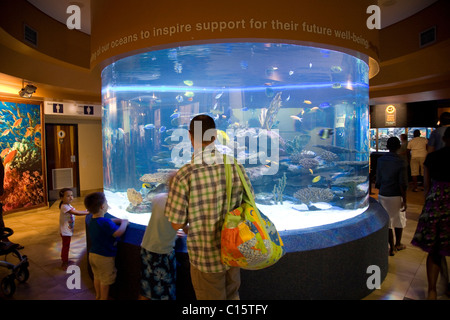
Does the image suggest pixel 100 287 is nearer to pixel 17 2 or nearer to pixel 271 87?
pixel 271 87

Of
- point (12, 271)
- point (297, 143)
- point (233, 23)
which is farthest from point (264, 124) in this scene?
point (12, 271)

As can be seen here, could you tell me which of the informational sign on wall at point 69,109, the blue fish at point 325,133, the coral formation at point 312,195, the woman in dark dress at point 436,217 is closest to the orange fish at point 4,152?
the informational sign on wall at point 69,109

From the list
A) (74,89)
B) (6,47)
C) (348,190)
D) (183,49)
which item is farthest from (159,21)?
(74,89)

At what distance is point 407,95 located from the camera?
8.70m

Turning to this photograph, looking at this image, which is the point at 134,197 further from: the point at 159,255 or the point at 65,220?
the point at 159,255

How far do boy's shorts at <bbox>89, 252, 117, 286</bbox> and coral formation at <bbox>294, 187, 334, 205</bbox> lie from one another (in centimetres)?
219

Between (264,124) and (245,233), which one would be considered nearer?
(245,233)

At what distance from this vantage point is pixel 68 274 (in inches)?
154

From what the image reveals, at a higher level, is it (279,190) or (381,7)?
(381,7)

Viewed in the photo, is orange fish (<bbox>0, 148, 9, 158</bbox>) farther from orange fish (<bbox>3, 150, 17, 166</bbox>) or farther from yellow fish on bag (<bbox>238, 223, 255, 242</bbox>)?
yellow fish on bag (<bbox>238, 223, 255, 242</bbox>)

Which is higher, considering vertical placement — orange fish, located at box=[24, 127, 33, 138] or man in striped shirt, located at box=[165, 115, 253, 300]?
orange fish, located at box=[24, 127, 33, 138]

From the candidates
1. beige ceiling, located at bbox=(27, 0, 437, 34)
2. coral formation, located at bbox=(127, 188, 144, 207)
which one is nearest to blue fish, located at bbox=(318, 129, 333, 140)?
coral formation, located at bbox=(127, 188, 144, 207)

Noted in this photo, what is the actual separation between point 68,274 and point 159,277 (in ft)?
6.66

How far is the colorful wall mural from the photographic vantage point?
23.9 ft
